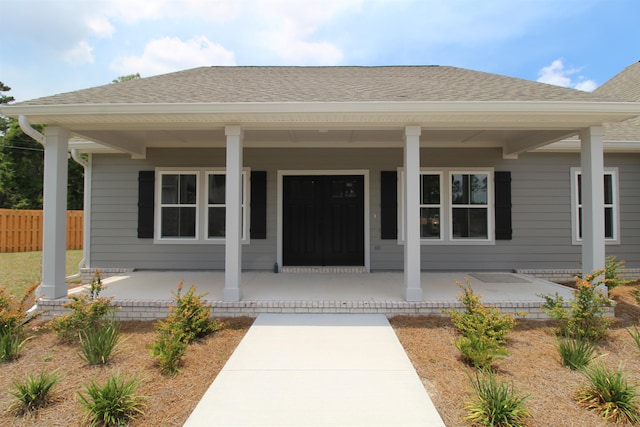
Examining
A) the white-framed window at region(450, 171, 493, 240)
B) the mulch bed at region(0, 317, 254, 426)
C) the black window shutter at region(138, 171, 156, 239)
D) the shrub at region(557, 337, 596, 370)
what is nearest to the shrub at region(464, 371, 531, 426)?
the shrub at region(557, 337, 596, 370)

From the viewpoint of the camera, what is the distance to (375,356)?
Result: 332cm

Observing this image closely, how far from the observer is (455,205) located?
270 inches

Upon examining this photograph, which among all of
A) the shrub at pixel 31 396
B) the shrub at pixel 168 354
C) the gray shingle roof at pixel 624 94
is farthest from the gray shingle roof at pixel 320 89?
the shrub at pixel 31 396

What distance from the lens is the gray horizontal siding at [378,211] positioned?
22.3ft

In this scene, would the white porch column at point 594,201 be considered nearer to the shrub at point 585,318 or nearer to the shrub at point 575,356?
the shrub at point 585,318

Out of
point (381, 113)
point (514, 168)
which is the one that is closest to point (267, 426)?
point (381, 113)

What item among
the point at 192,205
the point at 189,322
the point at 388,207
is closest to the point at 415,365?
the point at 189,322

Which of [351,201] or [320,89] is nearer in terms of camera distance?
[320,89]

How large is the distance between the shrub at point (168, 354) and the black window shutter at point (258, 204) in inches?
143

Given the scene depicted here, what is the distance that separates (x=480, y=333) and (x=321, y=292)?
236 cm

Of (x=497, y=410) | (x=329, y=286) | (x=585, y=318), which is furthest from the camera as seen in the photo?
(x=329, y=286)

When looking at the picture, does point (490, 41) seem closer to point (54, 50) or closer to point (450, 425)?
point (450, 425)

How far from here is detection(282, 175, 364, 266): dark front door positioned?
22.5 ft

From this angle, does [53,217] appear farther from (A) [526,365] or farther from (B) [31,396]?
(A) [526,365]
